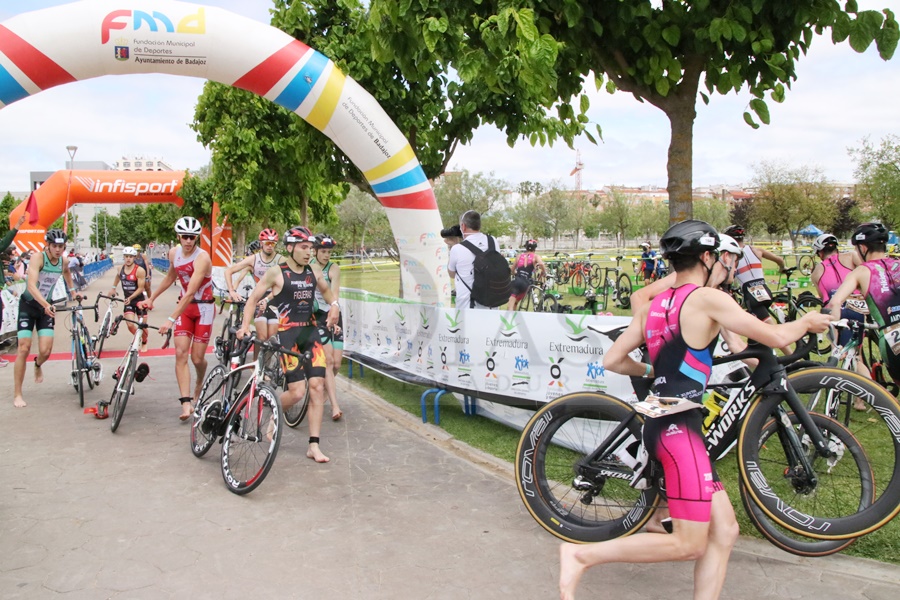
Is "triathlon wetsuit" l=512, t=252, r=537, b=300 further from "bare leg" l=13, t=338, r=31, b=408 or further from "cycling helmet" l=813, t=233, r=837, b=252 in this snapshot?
"bare leg" l=13, t=338, r=31, b=408

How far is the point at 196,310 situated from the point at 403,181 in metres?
3.50

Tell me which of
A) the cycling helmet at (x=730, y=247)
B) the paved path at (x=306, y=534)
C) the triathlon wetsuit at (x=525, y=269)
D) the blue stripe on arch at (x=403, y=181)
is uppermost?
the blue stripe on arch at (x=403, y=181)

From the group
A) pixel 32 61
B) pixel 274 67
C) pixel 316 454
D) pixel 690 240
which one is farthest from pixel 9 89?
pixel 690 240

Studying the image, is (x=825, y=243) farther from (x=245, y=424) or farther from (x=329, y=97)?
(x=245, y=424)

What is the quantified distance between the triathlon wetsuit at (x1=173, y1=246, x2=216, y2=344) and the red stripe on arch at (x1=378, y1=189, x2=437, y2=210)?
3.05m

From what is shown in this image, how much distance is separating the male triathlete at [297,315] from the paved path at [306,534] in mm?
536

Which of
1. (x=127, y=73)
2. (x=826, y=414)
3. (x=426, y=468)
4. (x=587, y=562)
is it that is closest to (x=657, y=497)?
(x=587, y=562)

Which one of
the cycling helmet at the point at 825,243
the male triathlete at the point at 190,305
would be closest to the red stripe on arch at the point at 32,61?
the male triathlete at the point at 190,305

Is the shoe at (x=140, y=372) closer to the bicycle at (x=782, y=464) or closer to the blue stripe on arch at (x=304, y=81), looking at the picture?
the blue stripe on arch at (x=304, y=81)

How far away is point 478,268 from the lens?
7691 mm

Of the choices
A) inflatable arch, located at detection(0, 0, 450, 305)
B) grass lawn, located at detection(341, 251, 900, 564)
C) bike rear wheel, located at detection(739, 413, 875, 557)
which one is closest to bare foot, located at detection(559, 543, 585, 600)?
bike rear wheel, located at detection(739, 413, 875, 557)

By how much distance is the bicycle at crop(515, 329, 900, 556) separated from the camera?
3.36m

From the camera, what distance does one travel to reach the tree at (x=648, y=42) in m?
4.67

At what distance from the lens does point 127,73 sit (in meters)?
8.89
